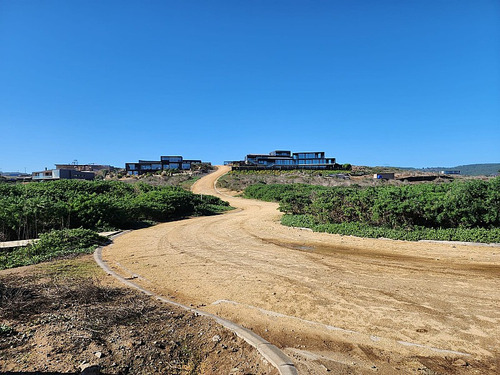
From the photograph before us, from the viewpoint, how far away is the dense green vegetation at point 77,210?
10.5m

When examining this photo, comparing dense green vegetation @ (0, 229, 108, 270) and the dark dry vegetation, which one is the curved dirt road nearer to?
the dark dry vegetation

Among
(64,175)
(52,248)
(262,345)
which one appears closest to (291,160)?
(64,175)

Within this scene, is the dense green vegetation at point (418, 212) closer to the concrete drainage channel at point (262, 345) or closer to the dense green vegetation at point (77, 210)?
the concrete drainage channel at point (262, 345)

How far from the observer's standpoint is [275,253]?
884 centimetres

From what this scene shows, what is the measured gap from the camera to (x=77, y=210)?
1258 centimetres

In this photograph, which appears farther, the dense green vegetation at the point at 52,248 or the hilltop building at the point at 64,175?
the hilltop building at the point at 64,175

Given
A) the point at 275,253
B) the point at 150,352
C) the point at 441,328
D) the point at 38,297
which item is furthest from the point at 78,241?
the point at 441,328

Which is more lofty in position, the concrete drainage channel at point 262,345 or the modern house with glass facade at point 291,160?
the modern house with glass facade at point 291,160

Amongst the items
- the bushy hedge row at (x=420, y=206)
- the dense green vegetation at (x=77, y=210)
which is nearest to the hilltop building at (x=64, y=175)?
the dense green vegetation at (x=77, y=210)

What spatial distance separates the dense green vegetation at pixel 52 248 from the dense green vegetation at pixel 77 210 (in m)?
1.76

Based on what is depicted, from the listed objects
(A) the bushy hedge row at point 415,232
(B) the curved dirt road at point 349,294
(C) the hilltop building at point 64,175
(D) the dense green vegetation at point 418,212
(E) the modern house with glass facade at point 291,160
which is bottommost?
(B) the curved dirt road at point 349,294

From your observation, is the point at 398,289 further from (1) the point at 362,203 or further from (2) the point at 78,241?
(2) the point at 78,241

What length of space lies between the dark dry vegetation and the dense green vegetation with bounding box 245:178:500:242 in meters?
8.76

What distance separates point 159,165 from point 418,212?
7832 cm
